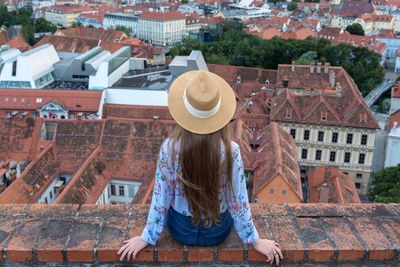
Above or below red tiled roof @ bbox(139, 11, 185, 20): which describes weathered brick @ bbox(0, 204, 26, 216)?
above

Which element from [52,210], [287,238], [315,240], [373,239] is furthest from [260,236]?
[52,210]

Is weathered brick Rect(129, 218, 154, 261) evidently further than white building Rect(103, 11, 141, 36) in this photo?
No

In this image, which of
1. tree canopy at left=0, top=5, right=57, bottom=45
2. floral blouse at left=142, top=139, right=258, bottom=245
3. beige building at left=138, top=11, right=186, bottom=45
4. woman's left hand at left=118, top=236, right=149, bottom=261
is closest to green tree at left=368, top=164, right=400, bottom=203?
floral blouse at left=142, top=139, right=258, bottom=245

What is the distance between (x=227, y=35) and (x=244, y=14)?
157ft

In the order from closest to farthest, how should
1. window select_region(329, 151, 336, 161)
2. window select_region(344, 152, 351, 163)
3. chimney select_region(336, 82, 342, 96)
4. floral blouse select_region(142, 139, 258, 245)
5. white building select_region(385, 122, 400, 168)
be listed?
floral blouse select_region(142, 139, 258, 245) → window select_region(344, 152, 351, 163) → white building select_region(385, 122, 400, 168) → window select_region(329, 151, 336, 161) → chimney select_region(336, 82, 342, 96)

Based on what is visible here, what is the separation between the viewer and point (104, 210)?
20.2 ft

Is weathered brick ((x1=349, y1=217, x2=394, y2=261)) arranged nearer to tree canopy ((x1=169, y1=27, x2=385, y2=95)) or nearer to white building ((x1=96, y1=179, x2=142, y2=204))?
white building ((x1=96, y1=179, x2=142, y2=204))

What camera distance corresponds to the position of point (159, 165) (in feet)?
16.1

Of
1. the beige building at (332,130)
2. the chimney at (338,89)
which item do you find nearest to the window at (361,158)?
the beige building at (332,130)

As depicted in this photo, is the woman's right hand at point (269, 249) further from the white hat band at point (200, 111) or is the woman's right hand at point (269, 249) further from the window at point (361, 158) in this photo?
the window at point (361, 158)

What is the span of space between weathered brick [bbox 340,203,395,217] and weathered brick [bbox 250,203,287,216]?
898 millimetres

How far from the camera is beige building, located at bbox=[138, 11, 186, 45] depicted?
107m

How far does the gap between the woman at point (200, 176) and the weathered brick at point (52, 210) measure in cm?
131

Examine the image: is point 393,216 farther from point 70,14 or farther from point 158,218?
point 70,14
